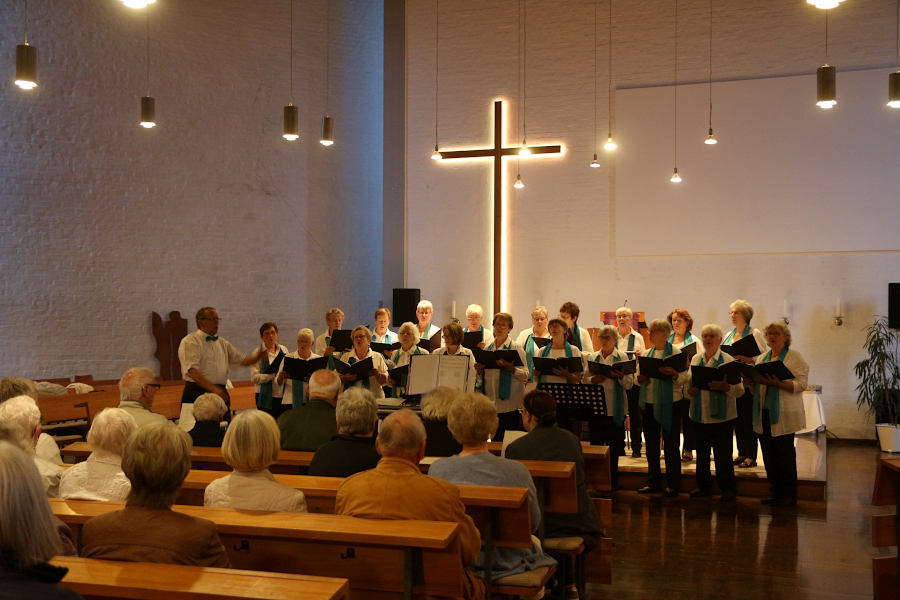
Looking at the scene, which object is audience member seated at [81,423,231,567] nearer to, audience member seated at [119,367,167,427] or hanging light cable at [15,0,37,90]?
audience member seated at [119,367,167,427]

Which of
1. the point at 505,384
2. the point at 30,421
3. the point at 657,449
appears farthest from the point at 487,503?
the point at 657,449

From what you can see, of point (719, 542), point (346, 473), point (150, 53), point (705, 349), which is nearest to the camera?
point (346, 473)

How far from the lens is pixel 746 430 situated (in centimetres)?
705

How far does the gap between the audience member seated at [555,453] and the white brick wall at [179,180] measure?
6.45 meters

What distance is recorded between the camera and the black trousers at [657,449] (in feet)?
21.1

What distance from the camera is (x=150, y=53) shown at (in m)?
9.68

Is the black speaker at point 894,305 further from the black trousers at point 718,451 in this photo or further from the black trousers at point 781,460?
the black trousers at point 718,451

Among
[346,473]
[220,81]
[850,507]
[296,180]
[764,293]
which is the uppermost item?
[220,81]

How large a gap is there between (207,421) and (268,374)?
2.64 m

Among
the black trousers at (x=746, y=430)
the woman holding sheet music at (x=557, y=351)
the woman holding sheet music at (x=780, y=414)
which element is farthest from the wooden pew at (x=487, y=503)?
the black trousers at (x=746, y=430)

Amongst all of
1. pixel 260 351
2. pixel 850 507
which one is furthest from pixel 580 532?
pixel 260 351

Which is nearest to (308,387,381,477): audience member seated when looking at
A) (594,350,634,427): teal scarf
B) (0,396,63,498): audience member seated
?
(0,396,63,498): audience member seated

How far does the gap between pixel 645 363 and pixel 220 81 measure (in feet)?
21.7

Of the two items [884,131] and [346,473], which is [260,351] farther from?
[884,131]
